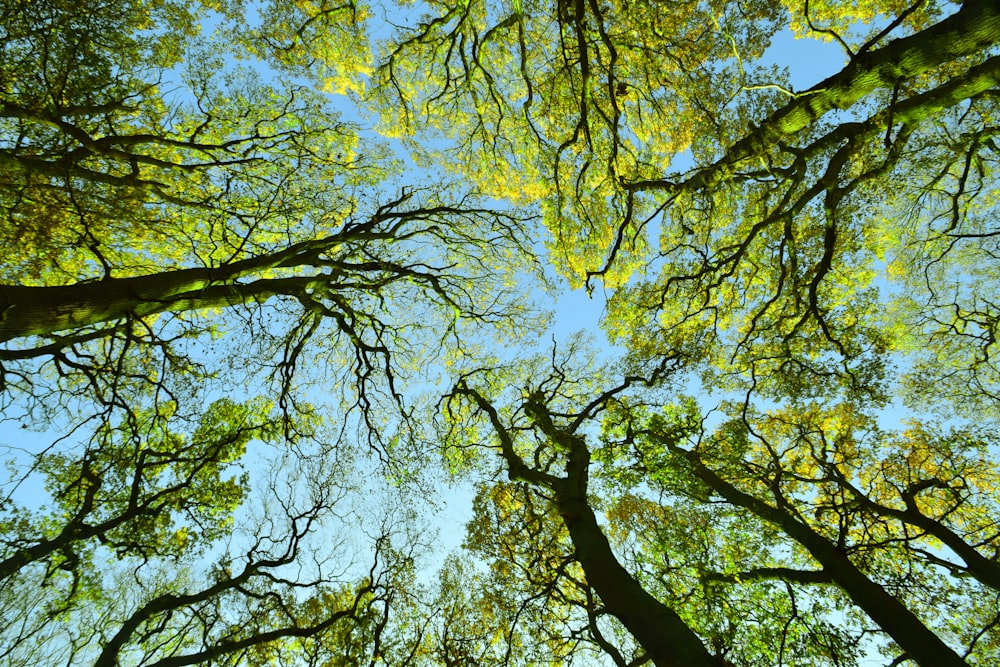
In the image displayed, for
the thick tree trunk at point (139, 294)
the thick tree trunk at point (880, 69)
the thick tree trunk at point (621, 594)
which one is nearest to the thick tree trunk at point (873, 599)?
the thick tree trunk at point (621, 594)

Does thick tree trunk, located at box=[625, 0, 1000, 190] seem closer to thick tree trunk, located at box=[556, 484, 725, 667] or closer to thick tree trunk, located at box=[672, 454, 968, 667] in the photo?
thick tree trunk, located at box=[556, 484, 725, 667]

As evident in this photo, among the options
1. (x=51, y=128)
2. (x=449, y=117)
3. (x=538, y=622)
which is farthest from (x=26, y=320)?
(x=538, y=622)

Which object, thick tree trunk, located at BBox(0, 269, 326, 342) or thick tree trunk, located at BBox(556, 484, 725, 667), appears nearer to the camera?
thick tree trunk, located at BBox(556, 484, 725, 667)

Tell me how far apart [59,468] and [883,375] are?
15528 millimetres

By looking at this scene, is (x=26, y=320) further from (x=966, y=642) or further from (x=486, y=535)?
(x=966, y=642)

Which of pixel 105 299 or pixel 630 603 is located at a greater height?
pixel 105 299

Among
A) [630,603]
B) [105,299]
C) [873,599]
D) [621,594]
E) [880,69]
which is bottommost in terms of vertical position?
[873,599]

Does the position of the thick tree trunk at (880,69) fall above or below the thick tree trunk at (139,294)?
below

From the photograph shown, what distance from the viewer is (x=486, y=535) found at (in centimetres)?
973

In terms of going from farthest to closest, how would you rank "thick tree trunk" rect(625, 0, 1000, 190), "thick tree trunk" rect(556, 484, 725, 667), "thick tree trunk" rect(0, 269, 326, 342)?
"thick tree trunk" rect(0, 269, 326, 342) < "thick tree trunk" rect(625, 0, 1000, 190) < "thick tree trunk" rect(556, 484, 725, 667)

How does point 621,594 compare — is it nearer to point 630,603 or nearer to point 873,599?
point 630,603

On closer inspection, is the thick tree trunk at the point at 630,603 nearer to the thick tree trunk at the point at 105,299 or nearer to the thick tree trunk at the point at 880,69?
the thick tree trunk at the point at 880,69

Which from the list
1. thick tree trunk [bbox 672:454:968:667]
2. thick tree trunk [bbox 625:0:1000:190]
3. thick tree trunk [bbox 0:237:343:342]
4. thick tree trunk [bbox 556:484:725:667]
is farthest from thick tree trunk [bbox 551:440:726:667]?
thick tree trunk [bbox 0:237:343:342]

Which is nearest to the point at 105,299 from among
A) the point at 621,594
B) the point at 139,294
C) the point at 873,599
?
the point at 139,294
